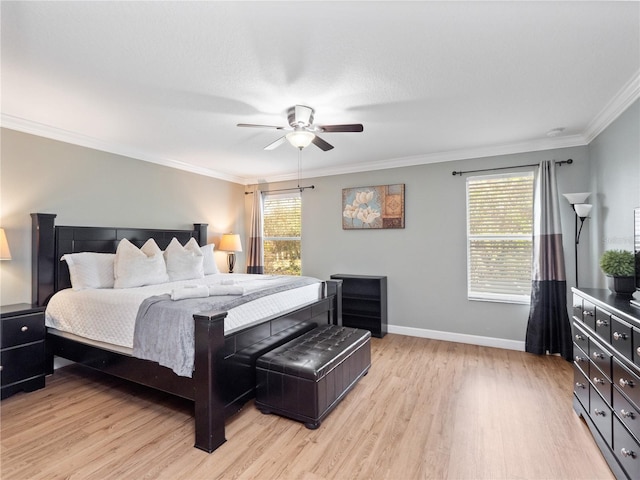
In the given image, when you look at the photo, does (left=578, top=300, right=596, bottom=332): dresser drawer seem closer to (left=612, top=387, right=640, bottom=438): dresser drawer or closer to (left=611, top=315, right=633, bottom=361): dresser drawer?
(left=611, top=315, right=633, bottom=361): dresser drawer

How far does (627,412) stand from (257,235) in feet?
16.3

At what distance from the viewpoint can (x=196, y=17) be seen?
1679mm

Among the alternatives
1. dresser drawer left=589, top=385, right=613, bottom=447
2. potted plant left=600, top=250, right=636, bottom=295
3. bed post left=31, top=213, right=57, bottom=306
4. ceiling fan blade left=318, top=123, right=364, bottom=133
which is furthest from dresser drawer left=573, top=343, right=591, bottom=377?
bed post left=31, top=213, right=57, bottom=306

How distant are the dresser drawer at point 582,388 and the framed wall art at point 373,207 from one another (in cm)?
261

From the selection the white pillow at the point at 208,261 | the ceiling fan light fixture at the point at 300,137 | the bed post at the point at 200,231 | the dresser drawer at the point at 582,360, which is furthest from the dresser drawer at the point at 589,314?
the bed post at the point at 200,231

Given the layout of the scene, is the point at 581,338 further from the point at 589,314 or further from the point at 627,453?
the point at 627,453

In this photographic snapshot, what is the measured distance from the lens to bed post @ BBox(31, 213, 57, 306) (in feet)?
10.2

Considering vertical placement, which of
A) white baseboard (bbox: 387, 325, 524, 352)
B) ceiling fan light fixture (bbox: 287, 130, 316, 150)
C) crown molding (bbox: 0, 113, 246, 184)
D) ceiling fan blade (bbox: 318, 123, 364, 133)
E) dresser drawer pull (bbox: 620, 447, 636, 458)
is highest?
crown molding (bbox: 0, 113, 246, 184)

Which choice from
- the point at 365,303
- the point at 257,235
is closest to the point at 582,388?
the point at 365,303

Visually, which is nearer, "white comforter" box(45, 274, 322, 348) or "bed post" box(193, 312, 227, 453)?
"bed post" box(193, 312, 227, 453)

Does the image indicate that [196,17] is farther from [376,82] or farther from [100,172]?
[100,172]

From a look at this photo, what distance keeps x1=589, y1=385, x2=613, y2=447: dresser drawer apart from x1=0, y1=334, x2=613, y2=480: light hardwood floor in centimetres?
17

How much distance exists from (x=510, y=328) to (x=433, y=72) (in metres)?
3.27

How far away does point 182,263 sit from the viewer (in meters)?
3.81
